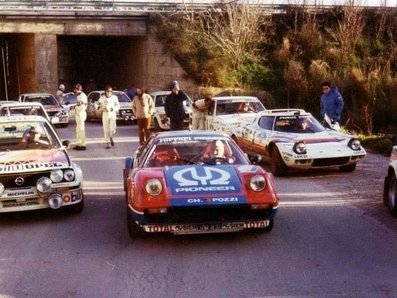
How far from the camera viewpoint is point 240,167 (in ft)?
27.0

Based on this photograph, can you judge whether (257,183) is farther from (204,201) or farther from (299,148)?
(299,148)

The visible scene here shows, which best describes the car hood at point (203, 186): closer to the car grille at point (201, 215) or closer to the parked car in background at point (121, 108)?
the car grille at point (201, 215)

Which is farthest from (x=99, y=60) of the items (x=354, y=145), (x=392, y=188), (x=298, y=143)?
(x=392, y=188)

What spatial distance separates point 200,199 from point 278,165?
560cm

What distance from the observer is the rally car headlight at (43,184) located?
8.79 metres

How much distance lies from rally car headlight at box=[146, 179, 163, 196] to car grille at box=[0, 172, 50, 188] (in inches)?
79.1

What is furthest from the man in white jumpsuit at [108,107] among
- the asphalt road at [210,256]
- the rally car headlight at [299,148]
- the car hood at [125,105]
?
the car hood at [125,105]

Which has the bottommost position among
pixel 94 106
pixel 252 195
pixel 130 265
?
pixel 94 106

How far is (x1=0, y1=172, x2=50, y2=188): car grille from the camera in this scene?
877 centimetres

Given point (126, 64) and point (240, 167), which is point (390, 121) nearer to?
point (240, 167)

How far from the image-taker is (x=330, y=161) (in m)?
12.4

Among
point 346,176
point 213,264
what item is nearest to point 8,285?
point 213,264

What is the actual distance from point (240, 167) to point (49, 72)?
30.4 meters

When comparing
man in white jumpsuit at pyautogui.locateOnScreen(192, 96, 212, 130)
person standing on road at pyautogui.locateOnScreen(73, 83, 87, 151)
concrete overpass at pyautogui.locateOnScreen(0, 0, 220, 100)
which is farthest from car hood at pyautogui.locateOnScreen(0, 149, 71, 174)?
concrete overpass at pyautogui.locateOnScreen(0, 0, 220, 100)
